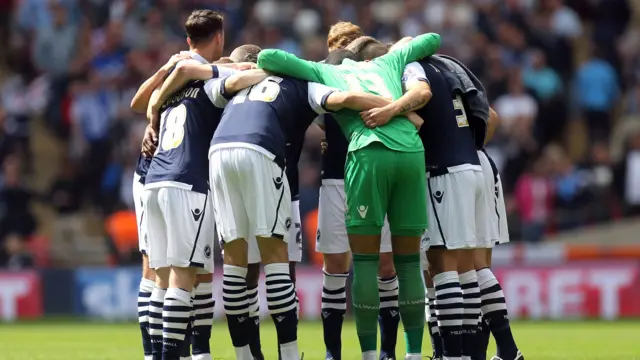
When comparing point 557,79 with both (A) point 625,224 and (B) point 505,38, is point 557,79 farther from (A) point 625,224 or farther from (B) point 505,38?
(A) point 625,224

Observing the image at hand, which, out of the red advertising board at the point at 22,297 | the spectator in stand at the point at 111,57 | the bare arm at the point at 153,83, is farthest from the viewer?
the spectator in stand at the point at 111,57

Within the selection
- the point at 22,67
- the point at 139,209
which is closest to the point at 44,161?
the point at 22,67

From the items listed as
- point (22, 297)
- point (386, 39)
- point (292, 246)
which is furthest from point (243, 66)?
point (386, 39)

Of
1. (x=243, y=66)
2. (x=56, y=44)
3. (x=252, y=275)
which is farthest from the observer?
(x=56, y=44)

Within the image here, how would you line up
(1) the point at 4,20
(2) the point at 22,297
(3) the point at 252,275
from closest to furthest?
(3) the point at 252,275 → (2) the point at 22,297 → (1) the point at 4,20

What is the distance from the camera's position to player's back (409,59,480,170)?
31.3 ft

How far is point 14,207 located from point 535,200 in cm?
885

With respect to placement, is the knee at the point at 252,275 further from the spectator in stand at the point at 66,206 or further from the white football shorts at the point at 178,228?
the spectator in stand at the point at 66,206

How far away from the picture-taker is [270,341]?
47.6 feet

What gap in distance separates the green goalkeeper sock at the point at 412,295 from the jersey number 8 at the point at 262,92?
1572 mm

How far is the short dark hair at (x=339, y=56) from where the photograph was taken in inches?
390

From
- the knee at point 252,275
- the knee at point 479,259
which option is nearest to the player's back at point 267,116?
the knee at point 252,275

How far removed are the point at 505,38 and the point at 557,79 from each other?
1.22 meters

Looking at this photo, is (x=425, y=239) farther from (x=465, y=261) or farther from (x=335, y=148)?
(x=335, y=148)
